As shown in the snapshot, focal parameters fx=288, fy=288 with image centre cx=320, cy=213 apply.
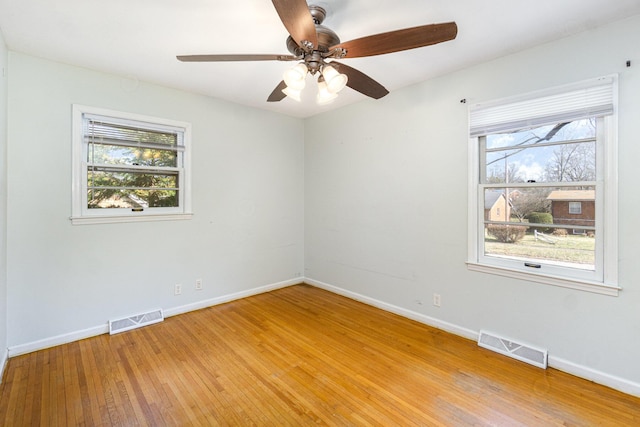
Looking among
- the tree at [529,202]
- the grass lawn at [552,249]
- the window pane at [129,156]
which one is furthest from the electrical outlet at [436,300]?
the window pane at [129,156]

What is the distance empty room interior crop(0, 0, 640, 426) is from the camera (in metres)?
1.86

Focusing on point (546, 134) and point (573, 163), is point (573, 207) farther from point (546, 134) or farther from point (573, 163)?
point (546, 134)

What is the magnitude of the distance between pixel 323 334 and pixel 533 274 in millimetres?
1897

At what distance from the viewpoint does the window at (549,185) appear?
205 cm

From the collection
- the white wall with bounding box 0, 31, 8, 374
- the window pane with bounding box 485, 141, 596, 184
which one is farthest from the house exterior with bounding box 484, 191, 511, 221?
the white wall with bounding box 0, 31, 8, 374

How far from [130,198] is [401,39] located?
2.92 m

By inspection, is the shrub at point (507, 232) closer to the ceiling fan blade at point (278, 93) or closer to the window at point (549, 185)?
the window at point (549, 185)

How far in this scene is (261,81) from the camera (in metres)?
2.97

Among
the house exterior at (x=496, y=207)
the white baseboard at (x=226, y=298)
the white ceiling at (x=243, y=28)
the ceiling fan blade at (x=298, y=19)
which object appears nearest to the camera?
the ceiling fan blade at (x=298, y=19)

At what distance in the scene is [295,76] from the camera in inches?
67.7

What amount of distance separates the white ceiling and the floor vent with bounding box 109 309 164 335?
243 centimetres

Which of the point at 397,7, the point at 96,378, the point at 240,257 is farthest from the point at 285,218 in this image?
the point at 397,7

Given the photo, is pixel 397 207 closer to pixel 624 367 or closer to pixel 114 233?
pixel 624 367

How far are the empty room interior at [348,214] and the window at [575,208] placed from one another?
0.04 ft
